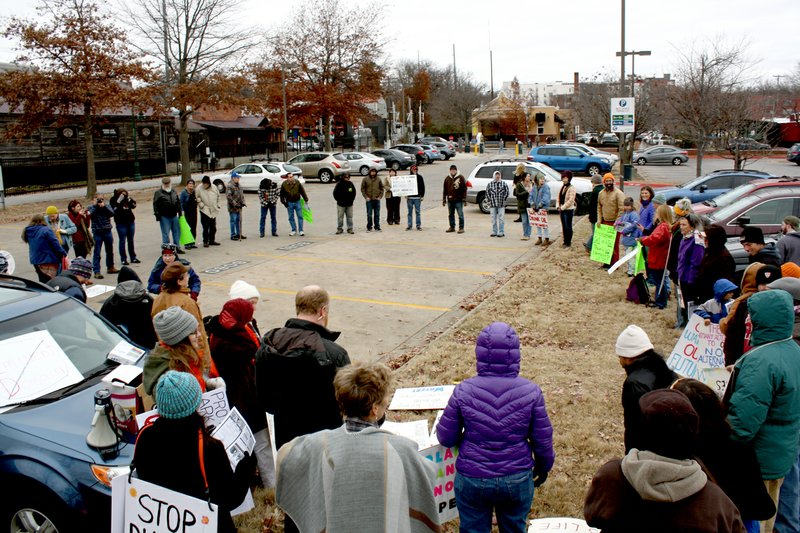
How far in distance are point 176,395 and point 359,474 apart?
1060 mm

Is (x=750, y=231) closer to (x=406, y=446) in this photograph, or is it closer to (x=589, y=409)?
(x=589, y=409)

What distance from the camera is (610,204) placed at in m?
13.3

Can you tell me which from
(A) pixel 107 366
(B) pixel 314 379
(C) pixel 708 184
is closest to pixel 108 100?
(C) pixel 708 184

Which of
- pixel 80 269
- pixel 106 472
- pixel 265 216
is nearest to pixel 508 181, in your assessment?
pixel 265 216

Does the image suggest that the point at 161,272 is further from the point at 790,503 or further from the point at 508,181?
the point at 508,181

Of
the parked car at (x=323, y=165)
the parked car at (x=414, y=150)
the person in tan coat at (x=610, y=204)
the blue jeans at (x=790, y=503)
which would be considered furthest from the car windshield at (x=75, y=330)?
the parked car at (x=414, y=150)

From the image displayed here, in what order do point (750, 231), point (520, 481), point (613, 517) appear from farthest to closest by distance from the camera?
point (750, 231) → point (520, 481) → point (613, 517)

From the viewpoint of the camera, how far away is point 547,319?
1028cm

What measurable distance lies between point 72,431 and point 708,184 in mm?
20540

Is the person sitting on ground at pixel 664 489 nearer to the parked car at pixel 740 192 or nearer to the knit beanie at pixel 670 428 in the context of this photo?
the knit beanie at pixel 670 428

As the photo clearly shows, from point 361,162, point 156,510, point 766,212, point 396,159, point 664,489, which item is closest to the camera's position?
point 664,489

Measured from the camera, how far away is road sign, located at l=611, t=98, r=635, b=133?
2156 centimetres

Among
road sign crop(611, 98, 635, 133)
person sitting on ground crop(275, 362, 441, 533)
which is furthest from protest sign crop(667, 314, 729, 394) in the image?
road sign crop(611, 98, 635, 133)

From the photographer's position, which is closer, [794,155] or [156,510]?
[156,510]
